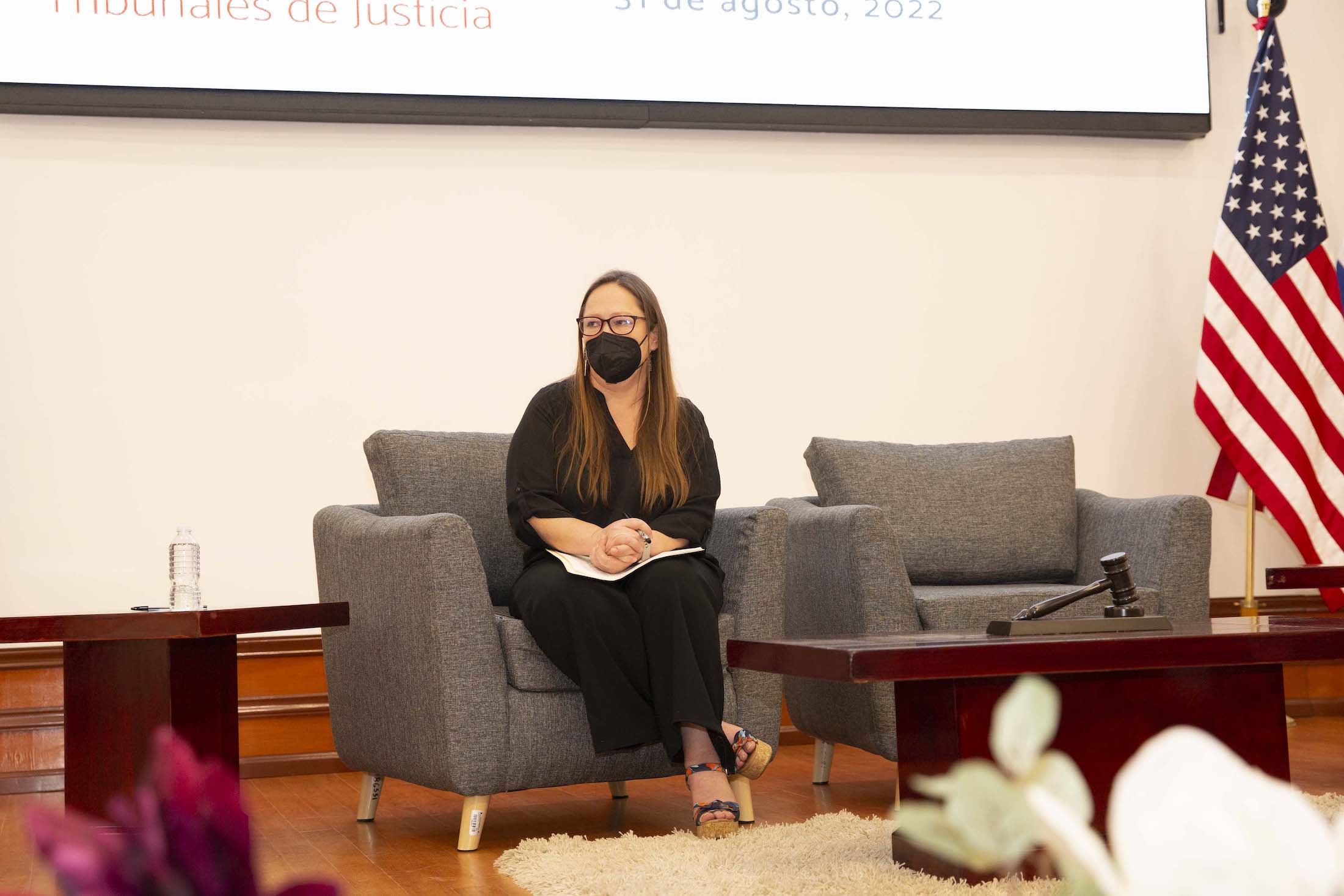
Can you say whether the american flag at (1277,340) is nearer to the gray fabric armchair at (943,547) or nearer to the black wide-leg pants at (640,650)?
the gray fabric armchair at (943,547)

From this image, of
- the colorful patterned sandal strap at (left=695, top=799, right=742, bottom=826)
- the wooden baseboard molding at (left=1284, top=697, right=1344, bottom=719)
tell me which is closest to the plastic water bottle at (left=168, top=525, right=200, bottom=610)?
the colorful patterned sandal strap at (left=695, top=799, right=742, bottom=826)

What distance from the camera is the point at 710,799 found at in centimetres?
251

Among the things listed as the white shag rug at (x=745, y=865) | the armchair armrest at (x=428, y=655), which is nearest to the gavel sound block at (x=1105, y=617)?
the white shag rug at (x=745, y=865)

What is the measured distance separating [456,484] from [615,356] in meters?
0.47

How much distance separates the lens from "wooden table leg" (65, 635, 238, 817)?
8.09 ft

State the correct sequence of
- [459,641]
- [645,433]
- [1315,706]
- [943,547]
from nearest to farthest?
[459,641]
[645,433]
[943,547]
[1315,706]

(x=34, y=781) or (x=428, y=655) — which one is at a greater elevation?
(x=428, y=655)

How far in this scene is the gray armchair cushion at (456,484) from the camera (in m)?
3.00

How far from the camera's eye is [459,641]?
258 centimetres

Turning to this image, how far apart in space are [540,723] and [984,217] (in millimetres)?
2336

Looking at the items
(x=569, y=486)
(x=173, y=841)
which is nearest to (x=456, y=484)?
(x=569, y=486)

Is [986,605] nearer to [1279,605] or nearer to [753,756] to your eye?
[753,756]

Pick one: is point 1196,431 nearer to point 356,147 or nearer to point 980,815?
point 356,147

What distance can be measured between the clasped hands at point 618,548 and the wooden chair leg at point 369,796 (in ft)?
2.33
